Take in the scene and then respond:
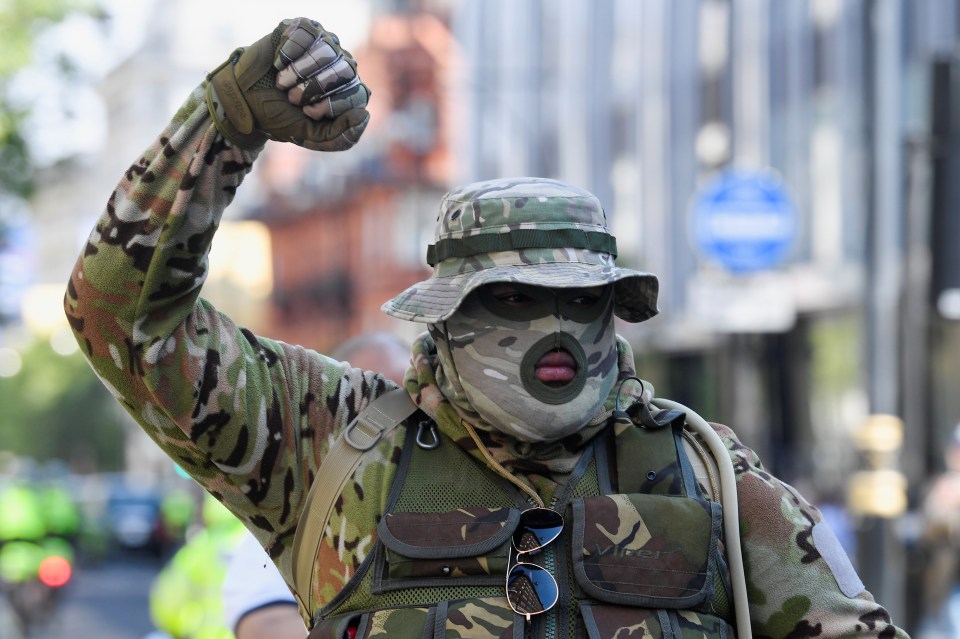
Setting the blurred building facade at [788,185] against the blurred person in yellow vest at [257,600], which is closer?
the blurred person in yellow vest at [257,600]

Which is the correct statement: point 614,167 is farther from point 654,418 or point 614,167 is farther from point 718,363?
point 654,418

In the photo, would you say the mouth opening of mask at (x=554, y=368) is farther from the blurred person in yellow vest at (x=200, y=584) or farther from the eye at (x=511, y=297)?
the blurred person in yellow vest at (x=200, y=584)

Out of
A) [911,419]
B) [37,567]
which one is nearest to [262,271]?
[37,567]

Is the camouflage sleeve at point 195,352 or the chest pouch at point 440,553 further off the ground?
the camouflage sleeve at point 195,352

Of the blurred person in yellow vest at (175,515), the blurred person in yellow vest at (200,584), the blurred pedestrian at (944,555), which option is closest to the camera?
the blurred person in yellow vest at (200,584)

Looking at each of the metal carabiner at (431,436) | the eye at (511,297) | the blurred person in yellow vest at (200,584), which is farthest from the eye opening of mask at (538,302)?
the blurred person in yellow vest at (200,584)

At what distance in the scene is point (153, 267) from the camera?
2.83 m

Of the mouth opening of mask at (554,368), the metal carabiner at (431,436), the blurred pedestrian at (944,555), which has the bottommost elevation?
the blurred pedestrian at (944,555)

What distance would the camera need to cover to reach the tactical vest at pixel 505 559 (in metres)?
2.88

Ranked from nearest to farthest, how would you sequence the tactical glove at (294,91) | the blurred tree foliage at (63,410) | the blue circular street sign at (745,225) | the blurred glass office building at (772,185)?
the tactical glove at (294,91)
the blurred glass office building at (772,185)
the blue circular street sign at (745,225)
the blurred tree foliage at (63,410)

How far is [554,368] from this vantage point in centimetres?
298

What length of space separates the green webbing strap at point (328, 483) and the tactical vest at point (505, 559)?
0.06 feet

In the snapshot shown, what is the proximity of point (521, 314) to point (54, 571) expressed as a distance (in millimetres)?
14941

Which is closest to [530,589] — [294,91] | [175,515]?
[294,91]
